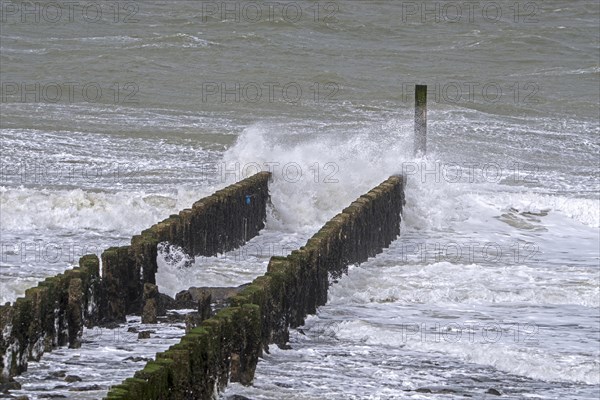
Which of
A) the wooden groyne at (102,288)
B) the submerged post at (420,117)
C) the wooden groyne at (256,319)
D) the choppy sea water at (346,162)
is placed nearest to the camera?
the wooden groyne at (256,319)

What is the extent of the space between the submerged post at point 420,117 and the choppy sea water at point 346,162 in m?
0.29

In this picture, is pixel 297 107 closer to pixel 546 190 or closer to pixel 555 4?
pixel 546 190

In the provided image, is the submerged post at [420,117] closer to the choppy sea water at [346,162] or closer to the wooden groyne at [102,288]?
the choppy sea water at [346,162]

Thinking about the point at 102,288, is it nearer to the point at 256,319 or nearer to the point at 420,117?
the point at 256,319

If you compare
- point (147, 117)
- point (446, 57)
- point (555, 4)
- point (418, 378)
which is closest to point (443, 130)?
point (147, 117)

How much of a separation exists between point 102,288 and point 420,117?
368 inches

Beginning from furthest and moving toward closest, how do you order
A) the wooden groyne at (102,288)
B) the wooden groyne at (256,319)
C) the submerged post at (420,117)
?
1. the submerged post at (420,117)
2. the wooden groyne at (102,288)
3. the wooden groyne at (256,319)

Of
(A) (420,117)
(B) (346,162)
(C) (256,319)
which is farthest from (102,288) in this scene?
(A) (420,117)

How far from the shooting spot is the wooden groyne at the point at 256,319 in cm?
697

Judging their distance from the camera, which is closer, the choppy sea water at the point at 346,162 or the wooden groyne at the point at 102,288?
the wooden groyne at the point at 102,288

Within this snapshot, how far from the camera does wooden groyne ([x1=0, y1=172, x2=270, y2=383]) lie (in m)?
8.56

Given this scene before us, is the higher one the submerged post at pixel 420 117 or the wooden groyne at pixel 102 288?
the submerged post at pixel 420 117

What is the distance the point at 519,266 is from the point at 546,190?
22.1 ft

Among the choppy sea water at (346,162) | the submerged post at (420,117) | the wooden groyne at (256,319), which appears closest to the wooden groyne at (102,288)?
the choppy sea water at (346,162)
